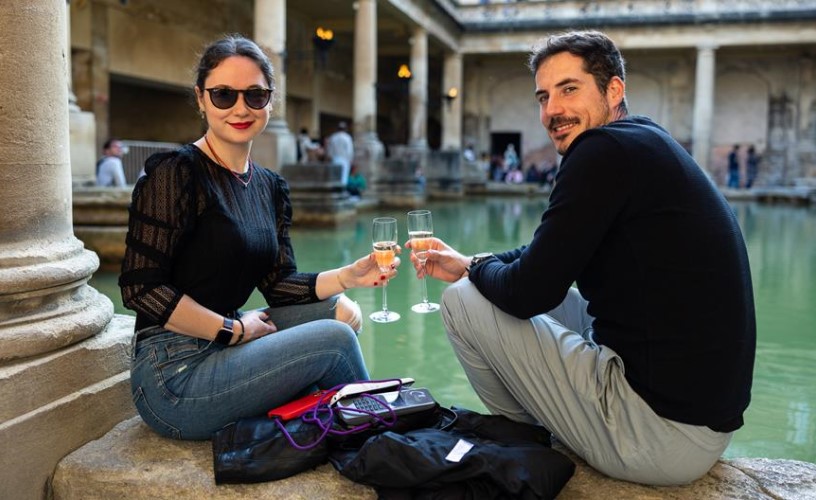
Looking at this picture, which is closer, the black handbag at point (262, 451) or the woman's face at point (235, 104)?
the black handbag at point (262, 451)

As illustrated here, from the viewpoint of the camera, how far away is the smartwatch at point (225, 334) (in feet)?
7.73

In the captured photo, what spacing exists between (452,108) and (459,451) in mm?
23883

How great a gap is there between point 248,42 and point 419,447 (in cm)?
141

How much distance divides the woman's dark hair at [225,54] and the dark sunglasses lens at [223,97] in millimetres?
73

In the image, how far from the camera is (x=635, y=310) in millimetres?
2109

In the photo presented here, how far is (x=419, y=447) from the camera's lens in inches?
80.4

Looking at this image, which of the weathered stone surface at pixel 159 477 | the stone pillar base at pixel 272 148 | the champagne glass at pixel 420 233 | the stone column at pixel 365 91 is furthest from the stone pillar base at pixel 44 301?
the stone column at pixel 365 91

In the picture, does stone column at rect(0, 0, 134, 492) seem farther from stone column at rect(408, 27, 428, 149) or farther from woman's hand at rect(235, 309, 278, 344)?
stone column at rect(408, 27, 428, 149)

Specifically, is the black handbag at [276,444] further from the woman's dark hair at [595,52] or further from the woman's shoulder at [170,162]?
the woman's dark hair at [595,52]

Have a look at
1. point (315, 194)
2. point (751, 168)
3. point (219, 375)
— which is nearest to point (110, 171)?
point (315, 194)

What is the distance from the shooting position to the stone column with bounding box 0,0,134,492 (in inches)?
87.0

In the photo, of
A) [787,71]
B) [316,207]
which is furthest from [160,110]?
[787,71]

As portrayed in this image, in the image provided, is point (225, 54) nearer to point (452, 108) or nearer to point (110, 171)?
point (110, 171)

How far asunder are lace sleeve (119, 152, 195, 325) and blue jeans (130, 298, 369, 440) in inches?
5.4
